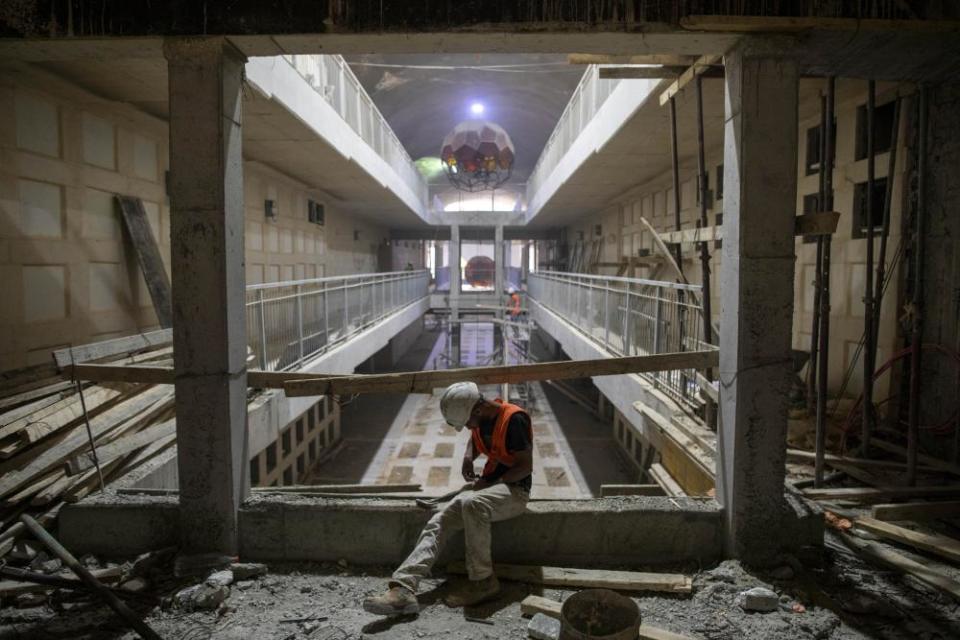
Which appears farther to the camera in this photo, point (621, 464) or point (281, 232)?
point (281, 232)

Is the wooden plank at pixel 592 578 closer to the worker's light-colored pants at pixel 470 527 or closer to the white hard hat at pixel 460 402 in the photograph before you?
the worker's light-colored pants at pixel 470 527

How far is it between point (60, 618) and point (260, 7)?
146 inches

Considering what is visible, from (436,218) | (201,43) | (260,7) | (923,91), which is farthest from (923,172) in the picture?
(436,218)

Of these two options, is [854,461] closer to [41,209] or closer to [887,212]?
[887,212]

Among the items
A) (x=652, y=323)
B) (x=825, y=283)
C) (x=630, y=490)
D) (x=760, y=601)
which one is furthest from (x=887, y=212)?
(x=760, y=601)

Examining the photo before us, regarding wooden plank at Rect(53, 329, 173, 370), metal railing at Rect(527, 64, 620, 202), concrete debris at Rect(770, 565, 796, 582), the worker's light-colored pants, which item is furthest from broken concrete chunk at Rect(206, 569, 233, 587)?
metal railing at Rect(527, 64, 620, 202)

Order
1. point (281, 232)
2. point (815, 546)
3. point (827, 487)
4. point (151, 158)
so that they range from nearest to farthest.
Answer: point (815, 546)
point (827, 487)
point (151, 158)
point (281, 232)

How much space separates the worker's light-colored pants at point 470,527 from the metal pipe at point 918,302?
3.39 metres

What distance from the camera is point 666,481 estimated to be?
6094 mm

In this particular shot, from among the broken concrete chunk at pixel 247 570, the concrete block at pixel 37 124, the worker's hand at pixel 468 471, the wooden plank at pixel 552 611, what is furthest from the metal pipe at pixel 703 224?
the concrete block at pixel 37 124

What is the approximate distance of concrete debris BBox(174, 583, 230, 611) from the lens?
10.8ft

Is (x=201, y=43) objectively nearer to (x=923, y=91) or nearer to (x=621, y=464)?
(x=923, y=91)

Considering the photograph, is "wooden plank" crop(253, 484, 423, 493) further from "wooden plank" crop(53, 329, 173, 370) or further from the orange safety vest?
"wooden plank" crop(53, 329, 173, 370)

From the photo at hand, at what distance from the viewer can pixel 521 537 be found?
3.78 meters
